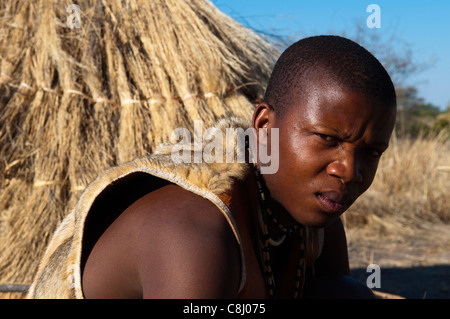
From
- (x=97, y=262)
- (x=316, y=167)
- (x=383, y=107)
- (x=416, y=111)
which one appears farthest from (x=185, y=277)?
(x=416, y=111)

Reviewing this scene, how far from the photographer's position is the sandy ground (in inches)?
143

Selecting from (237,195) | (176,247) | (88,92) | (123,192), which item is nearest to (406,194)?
(88,92)

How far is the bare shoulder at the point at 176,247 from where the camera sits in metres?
1.05

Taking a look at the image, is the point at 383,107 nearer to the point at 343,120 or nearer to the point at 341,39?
the point at 343,120

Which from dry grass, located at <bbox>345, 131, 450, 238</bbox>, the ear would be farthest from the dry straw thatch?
dry grass, located at <bbox>345, 131, 450, 238</bbox>

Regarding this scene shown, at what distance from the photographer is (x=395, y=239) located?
491 centimetres

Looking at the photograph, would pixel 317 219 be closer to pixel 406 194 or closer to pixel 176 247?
pixel 176 247

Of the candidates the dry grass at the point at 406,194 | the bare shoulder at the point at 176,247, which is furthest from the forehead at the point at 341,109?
the dry grass at the point at 406,194

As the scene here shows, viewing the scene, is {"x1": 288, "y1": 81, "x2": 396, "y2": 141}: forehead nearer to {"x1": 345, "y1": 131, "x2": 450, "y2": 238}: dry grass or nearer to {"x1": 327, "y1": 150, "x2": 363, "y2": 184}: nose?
{"x1": 327, "y1": 150, "x2": 363, "y2": 184}: nose

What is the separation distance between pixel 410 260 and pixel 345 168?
3349 millimetres

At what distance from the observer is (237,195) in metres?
1.29

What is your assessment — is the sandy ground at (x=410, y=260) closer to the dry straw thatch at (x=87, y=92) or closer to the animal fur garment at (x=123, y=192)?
the dry straw thatch at (x=87, y=92)

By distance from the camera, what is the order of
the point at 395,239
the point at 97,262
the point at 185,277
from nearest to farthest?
the point at 185,277 → the point at 97,262 → the point at 395,239

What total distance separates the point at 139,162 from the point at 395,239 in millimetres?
4101
